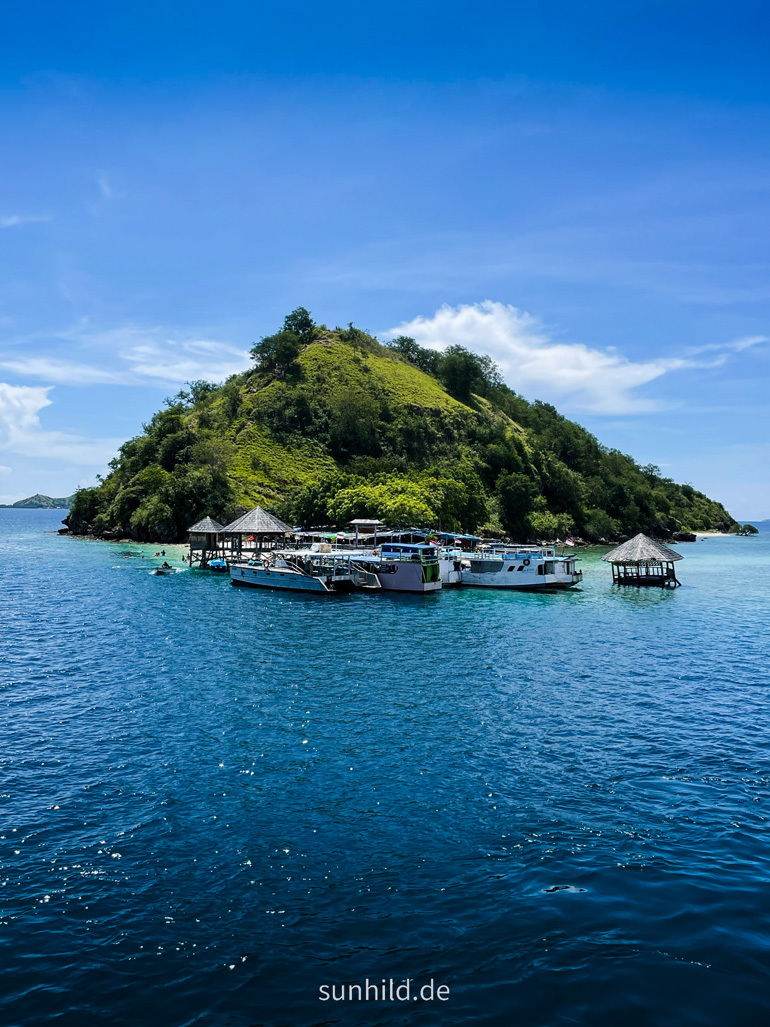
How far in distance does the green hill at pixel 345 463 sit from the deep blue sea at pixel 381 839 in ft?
227

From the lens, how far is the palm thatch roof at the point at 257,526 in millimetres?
78188

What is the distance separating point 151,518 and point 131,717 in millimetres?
99997

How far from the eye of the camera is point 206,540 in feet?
297

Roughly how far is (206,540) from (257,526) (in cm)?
1477

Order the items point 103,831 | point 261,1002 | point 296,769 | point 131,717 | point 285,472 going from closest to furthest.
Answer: point 261,1002
point 103,831
point 296,769
point 131,717
point 285,472

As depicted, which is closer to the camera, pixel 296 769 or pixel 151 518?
pixel 296 769

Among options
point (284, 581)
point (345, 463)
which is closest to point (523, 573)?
point (284, 581)

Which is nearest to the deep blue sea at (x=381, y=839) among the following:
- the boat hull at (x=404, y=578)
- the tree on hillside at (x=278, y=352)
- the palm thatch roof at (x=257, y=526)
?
the boat hull at (x=404, y=578)

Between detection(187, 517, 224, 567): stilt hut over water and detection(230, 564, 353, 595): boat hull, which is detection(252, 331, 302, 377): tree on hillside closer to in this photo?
detection(187, 517, 224, 567): stilt hut over water

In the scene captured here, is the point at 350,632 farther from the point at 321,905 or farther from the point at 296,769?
Result: the point at 321,905

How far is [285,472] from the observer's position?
455 feet

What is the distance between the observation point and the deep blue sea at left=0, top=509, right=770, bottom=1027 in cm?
1165

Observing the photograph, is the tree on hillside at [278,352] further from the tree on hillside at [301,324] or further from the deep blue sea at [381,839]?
the deep blue sea at [381,839]

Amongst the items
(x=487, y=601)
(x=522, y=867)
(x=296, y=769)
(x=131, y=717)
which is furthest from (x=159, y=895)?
(x=487, y=601)
